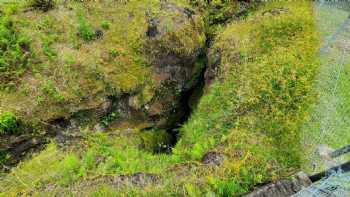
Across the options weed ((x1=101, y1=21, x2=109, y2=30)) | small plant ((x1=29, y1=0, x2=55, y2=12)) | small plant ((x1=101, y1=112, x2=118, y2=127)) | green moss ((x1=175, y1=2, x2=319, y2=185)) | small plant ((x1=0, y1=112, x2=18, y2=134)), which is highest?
small plant ((x1=29, y1=0, x2=55, y2=12))

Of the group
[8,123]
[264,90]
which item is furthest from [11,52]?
[264,90]

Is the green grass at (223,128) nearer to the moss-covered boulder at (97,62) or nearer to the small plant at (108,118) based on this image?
the moss-covered boulder at (97,62)

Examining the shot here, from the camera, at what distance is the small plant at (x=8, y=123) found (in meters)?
7.53

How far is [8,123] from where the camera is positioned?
7621mm

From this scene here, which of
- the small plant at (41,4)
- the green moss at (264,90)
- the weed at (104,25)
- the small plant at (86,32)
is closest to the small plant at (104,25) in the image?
the weed at (104,25)

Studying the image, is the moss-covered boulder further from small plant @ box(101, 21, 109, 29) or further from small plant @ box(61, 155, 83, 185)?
small plant @ box(61, 155, 83, 185)

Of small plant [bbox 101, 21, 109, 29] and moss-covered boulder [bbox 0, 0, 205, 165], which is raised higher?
small plant [bbox 101, 21, 109, 29]

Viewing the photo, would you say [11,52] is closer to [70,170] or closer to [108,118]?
[108,118]

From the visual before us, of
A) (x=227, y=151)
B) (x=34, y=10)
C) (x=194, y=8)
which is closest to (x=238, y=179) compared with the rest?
(x=227, y=151)

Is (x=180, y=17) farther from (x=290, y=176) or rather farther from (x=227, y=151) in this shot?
(x=290, y=176)

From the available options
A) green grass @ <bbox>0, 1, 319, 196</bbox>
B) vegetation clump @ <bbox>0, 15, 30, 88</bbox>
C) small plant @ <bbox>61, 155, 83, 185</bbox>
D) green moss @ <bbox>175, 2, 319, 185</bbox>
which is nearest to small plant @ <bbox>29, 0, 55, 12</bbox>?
green grass @ <bbox>0, 1, 319, 196</bbox>

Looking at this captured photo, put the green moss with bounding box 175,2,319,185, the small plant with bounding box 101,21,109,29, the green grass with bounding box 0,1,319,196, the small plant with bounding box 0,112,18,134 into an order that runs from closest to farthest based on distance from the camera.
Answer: the green grass with bounding box 0,1,319,196, the green moss with bounding box 175,2,319,185, the small plant with bounding box 0,112,18,134, the small plant with bounding box 101,21,109,29

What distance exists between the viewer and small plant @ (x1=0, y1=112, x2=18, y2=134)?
24.7ft

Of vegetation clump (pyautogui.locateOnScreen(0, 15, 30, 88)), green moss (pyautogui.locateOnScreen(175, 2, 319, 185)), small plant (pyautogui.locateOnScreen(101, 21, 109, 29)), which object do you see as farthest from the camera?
small plant (pyautogui.locateOnScreen(101, 21, 109, 29))
